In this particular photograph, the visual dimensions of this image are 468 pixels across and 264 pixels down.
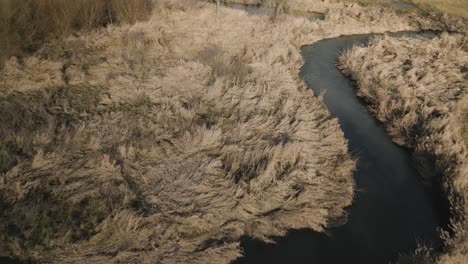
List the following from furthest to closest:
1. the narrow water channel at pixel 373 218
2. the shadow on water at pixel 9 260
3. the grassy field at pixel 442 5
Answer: the grassy field at pixel 442 5 < the narrow water channel at pixel 373 218 < the shadow on water at pixel 9 260

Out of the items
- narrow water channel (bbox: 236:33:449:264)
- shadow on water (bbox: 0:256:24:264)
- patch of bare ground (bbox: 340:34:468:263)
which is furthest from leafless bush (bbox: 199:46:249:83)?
shadow on water (bbox: 0:256:24:264)

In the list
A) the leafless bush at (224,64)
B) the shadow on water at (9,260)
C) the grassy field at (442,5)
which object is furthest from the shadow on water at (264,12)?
the shadow on water at (9,260)

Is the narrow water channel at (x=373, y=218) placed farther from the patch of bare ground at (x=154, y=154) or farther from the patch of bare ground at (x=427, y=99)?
the patch of bare ground at (x=427, y=99)

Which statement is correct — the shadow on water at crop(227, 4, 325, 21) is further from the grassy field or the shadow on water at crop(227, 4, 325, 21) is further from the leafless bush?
the leafless bush

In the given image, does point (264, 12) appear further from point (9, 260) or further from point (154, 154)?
point (9, 260)

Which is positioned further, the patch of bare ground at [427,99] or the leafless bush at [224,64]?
the leafless bush at [224,64]
